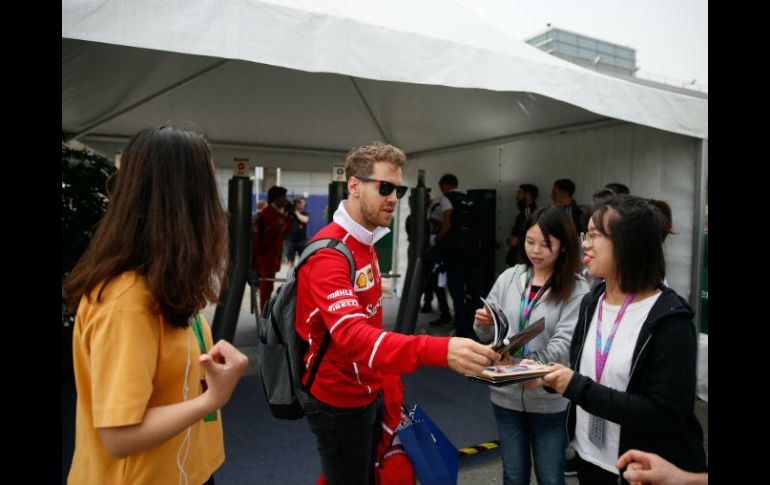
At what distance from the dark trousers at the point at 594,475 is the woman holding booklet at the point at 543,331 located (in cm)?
42

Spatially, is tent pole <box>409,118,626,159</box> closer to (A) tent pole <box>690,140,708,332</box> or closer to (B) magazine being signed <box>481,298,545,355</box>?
(A) tent pole <box>690,140,708,332</box>

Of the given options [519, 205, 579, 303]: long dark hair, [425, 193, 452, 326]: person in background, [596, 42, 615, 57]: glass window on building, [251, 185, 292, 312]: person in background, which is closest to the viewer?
[519, 205, 579, 303]: long dark hair

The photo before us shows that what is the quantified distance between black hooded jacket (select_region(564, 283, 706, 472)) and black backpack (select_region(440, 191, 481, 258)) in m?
4.64

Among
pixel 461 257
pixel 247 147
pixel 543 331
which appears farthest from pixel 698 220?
pixel 247 147

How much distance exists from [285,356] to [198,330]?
687 mm

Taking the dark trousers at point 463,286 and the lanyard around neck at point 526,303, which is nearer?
the lanyard around neck at point 526,303

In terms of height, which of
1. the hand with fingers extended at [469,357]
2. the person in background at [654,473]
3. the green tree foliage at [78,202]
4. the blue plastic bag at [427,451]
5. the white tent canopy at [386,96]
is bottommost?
the blue plastic bag at [427,451]

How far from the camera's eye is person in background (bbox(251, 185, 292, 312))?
7.36 metres

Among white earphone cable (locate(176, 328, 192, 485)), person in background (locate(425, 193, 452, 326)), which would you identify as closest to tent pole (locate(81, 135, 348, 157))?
person in background (locate(425, 193, 452, 326))

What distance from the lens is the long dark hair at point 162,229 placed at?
115 centimetres

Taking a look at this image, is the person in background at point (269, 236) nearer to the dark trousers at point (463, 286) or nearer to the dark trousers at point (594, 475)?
the dark trousers at point (463, 286)

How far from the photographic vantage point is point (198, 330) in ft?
4.56

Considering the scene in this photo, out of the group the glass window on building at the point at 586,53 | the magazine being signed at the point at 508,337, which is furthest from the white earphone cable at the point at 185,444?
the glass window on building at the point at 586,53
